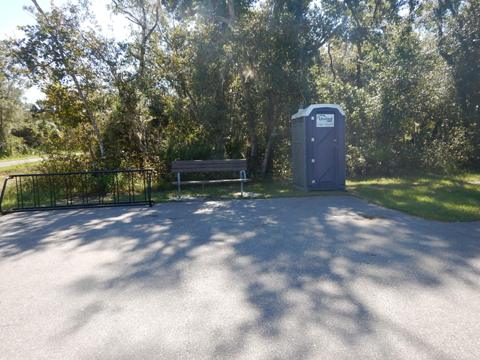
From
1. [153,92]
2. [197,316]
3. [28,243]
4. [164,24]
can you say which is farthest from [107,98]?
[197,316]

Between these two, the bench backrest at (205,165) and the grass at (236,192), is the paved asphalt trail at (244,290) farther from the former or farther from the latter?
the bench backrest at (205,165)

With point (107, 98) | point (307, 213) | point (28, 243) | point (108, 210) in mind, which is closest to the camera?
point (28, 243)

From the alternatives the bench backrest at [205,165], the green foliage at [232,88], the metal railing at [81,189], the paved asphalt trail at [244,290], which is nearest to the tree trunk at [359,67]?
the green foliage at [232,88]

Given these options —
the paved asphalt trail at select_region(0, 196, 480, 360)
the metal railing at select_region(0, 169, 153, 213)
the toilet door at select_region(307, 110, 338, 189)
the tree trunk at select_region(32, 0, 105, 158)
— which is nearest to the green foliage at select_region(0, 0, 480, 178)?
the tree trunk at select_region(32, 0, 105, 158)

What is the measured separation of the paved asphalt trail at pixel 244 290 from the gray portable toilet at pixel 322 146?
3436mm

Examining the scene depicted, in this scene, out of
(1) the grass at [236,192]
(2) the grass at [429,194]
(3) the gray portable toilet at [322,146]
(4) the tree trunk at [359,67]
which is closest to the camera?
(2) the grass at [429,194]

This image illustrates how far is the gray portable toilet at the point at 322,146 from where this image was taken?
9.93 m

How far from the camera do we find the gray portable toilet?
32.6 feet

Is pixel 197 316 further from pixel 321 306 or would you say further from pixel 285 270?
pixel 285 270

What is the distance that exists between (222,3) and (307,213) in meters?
9.81

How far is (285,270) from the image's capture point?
4371 millimetres

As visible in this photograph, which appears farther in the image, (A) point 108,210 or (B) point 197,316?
(A) point 108,210

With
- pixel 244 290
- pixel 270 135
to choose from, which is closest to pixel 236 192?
pixel 270 135

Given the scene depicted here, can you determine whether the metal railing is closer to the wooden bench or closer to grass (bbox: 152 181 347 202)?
grass (bbox: 152 181 347 202)
